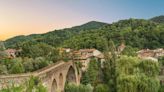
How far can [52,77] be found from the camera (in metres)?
37.6

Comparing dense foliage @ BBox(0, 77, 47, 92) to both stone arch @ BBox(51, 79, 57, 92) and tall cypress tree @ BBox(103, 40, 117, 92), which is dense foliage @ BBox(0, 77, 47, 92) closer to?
stone arch @ BBox(51, 79, 57, 92)

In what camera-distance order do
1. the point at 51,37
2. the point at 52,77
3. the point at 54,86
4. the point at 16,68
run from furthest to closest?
the point at 51,37, the point at 16,68, the point at 54,86, the point at 52,77

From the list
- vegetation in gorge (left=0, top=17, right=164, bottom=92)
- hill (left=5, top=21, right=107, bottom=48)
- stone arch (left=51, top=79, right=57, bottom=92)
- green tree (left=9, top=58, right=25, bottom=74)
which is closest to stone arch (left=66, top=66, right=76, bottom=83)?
vegetation in gorge (left=0, top=17, right=164, bottom=92)

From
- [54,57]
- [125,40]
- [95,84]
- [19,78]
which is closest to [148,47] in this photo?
[125,40]

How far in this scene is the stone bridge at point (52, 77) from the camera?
25000 mm

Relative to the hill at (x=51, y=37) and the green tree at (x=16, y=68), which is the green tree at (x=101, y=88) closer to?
the green tree at (x=16, y=68)

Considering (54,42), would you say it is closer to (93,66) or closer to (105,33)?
(105,33)

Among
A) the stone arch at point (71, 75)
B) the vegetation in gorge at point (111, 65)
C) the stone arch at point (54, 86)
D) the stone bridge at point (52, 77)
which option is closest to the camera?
the stone bridge at point (52, 77)

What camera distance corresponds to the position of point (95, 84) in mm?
48438

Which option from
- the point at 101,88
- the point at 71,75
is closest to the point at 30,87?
the point at 101,88

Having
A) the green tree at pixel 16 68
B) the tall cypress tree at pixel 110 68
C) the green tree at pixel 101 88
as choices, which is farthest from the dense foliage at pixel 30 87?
the tall cypress tree at pixel 110 68

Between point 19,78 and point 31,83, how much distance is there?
1815 mm

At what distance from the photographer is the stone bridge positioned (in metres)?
25.0

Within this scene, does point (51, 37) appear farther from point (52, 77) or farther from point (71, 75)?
point (52, 77)
